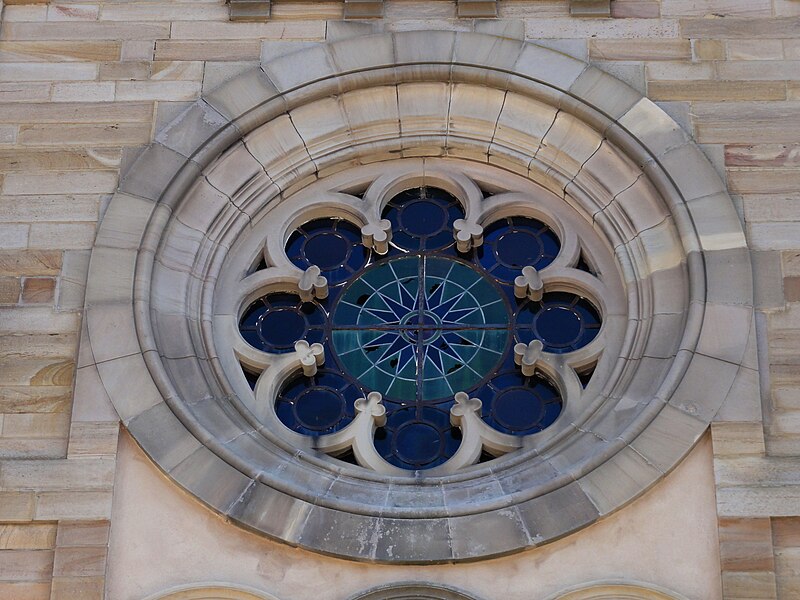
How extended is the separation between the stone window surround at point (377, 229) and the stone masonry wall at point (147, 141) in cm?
87

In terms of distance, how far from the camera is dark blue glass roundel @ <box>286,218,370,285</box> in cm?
1216

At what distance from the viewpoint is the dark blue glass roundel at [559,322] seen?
11.8 metres

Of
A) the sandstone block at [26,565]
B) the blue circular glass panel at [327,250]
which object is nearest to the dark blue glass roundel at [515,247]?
the blue circular glass panel at [327,250]

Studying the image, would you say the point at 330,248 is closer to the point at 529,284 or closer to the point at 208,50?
the point at 529,284

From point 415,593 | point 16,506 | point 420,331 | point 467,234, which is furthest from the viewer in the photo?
point 467,234

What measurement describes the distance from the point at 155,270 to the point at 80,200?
0.68 metres

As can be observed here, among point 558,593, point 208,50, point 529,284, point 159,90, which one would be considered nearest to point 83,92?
point 159,90

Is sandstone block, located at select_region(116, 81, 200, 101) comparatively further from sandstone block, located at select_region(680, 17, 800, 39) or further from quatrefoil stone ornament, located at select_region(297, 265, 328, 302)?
sandstone block, located at select_region(680, 17, 800, 39)

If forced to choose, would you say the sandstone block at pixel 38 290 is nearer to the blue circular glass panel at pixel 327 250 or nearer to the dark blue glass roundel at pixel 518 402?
the blue circular glass panel at pixel 327 250

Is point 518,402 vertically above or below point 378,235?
below

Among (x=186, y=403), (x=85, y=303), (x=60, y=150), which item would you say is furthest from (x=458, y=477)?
(x=60, y=150)

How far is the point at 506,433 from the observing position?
11320mm

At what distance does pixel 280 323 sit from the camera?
1195 cm

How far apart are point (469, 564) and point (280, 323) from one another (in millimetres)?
2305
